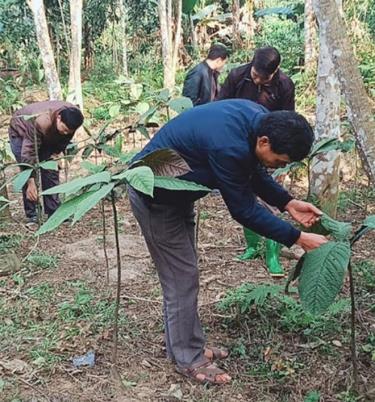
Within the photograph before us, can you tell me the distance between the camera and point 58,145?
4.52 meters

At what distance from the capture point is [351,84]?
9.56 feet

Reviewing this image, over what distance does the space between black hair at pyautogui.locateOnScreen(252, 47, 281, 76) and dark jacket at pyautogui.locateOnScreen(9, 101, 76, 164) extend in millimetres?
1523

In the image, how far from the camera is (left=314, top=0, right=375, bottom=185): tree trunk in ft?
9.41

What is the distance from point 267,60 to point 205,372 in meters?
2.07

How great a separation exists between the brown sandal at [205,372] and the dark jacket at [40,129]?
94.6 inches

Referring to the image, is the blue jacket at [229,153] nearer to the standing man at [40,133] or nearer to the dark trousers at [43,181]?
the standing man at [40,133]

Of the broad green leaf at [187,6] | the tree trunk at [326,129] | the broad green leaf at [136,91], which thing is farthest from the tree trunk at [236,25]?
the tree trunk at [326,129]

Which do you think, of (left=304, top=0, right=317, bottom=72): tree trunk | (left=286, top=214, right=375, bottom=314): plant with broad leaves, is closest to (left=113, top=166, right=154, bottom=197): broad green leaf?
(left=286, top=214, right=375, bottom=314): plant with broad leaves

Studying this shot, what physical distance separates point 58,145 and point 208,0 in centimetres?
972

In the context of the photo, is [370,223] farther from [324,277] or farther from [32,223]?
[32,223]

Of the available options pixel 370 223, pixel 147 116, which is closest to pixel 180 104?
pixel 147 116

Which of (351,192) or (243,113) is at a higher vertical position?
(243,113)

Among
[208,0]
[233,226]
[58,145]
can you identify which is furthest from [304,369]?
[208,0]

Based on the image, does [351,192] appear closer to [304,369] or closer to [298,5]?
[304,369]
